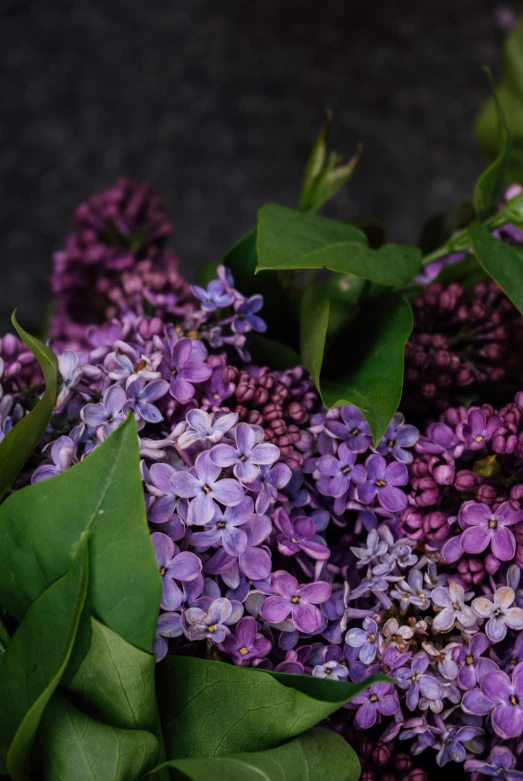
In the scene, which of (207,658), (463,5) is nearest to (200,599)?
(207,658)

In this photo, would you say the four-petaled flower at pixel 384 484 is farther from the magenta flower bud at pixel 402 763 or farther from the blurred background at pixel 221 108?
the blurred background at pixel 221 108

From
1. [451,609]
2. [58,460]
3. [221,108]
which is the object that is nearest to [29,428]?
[58,460]

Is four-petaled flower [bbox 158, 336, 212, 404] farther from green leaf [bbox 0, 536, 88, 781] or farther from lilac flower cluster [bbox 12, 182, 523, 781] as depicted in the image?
green leaf [bbox 0, 536, 88, 781]

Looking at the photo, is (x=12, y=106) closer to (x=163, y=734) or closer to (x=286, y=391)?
(x=286, y=391)

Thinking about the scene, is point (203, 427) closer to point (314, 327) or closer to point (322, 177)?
point (314, 327)

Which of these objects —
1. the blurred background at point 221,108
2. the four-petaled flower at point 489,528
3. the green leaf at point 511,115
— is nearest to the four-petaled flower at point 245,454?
the four-petaled flower at point 489,528

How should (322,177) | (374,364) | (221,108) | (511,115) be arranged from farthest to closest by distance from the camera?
1. (221,108)
2. (511,115)
3. (322,177)
4. (374,364)

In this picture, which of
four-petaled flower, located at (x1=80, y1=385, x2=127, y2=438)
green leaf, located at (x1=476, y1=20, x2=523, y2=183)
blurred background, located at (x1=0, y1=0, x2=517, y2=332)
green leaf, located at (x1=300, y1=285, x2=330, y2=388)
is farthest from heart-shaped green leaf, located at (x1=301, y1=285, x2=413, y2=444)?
blurred background, located at (x1=0, y1=0, x2=517, y2=332)
